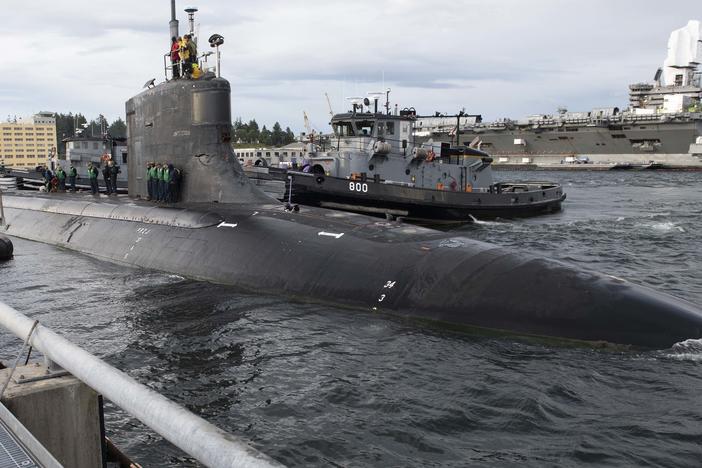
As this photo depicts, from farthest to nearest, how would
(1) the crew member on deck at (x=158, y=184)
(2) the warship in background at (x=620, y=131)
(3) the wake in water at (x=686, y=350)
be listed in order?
(2) the warship in background at (x=620, y=131) → (1) the crew member on deck at (x=158, y=184) → (3) the wake in water at (x=686, y=350)

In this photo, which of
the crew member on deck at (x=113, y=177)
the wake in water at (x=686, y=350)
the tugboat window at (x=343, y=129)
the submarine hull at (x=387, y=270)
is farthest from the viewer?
the tugboat window at (x=343, y=129)

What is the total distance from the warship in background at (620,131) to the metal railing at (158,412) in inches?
2630

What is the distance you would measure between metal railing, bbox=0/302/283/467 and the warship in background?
66.8 m

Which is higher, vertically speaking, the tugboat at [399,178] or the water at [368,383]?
the tugboat at [399,178]

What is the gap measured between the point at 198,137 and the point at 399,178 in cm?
1517

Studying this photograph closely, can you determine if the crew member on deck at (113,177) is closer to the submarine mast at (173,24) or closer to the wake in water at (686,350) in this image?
the submarine mast at (173,24)

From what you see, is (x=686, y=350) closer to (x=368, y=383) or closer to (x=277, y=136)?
(x=368, y=383)

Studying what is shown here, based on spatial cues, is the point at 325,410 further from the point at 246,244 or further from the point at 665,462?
the point at 246,244

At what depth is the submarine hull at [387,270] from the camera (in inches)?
329

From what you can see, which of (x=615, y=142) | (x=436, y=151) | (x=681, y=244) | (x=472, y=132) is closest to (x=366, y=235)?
(x=681, y=244)

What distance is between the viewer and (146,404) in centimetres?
249

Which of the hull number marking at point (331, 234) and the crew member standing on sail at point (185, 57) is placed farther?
the crew member standing on sail at point (185, 57)

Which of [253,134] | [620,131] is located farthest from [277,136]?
[620,131]

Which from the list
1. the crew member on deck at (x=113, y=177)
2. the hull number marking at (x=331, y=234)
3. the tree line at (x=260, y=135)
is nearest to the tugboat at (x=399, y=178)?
the crew member on deck at (x=113, y=177)
